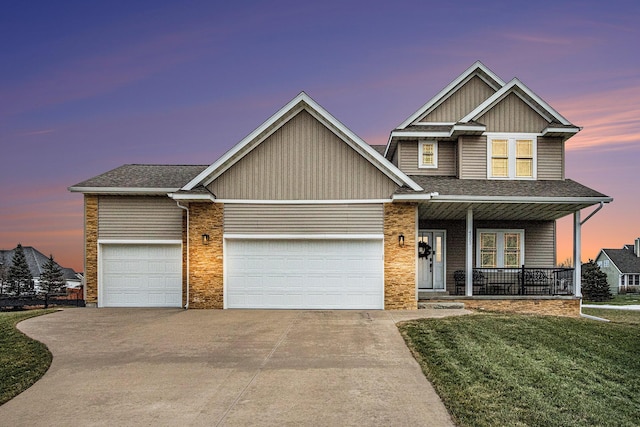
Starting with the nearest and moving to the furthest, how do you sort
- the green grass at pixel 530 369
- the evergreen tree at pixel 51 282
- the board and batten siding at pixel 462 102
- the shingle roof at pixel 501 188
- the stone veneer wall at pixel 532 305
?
the green grass at pixel 530 369
the shingle roof at pixel 501 188
the stone veneer wall at pixel 532 305
the board and batten siding at pixel 462 102
the evergreen tree at pixel 51 282

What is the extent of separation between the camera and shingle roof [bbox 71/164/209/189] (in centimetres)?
1586

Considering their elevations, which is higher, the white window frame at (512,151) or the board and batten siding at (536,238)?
the white window frame at (512,151)

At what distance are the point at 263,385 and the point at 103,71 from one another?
1646 cm

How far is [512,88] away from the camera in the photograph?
53.9 ft

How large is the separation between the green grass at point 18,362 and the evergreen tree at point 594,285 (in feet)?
141

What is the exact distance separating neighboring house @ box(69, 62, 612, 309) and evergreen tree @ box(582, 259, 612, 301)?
91.9 ft

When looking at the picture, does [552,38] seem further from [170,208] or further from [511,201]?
[170,208]

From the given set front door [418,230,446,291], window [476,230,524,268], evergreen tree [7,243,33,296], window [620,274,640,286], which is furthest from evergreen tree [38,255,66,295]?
window [620,274,640,286]

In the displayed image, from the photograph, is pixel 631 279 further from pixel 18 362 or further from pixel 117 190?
pixel 18 362

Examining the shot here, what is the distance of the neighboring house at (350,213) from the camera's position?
1446cm

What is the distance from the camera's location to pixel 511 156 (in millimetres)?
16734

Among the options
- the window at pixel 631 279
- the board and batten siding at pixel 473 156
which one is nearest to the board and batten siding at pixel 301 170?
the board and batten siding at pixel 473 156

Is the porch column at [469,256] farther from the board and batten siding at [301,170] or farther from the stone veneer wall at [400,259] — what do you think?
the board and batten siding at [301,170]

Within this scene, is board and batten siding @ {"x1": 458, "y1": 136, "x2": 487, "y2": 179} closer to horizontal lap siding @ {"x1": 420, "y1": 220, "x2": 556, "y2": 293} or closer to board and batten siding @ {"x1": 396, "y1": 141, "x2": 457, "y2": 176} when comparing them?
board and batten siding @ {"x1": 396, "y1": 141, "x2": 457, "y2": 176}
